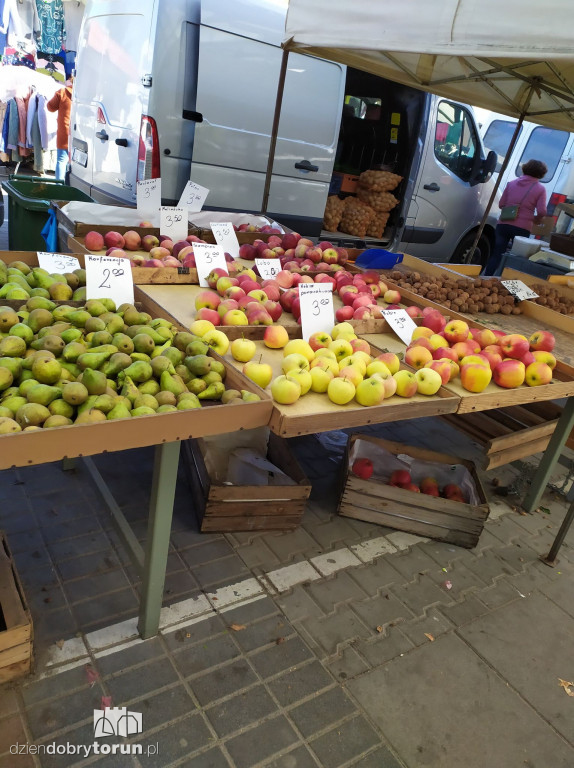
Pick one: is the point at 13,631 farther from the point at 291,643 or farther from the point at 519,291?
A: the point at 519,291

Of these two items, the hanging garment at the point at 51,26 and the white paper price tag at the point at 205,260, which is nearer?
the white paper price tag at the point at 205,260

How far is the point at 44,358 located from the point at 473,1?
7.80 feet

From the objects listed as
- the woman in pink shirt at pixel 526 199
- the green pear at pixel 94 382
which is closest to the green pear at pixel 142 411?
the green pear at pixel 94 382

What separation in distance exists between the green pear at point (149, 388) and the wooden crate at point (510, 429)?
2.26 meters

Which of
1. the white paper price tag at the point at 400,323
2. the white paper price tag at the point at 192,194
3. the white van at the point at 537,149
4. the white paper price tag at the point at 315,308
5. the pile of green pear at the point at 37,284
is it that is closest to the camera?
the pile of green pear at the point at 37,284

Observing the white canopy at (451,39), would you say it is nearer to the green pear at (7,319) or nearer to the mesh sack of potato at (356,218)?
the mesh sack of potato at (356,218)

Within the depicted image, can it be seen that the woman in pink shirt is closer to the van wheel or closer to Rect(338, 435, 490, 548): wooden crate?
the van wheel

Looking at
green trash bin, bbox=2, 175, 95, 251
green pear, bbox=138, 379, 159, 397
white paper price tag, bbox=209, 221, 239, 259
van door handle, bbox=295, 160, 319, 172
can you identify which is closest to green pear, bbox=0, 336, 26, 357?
green pear, bbox=138, 379, 159, 397

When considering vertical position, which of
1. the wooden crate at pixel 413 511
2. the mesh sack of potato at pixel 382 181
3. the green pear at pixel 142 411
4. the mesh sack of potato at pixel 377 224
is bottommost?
the wooden crate at pixel 413 511

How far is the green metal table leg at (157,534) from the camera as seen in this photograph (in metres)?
1.88

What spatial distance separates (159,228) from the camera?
3.69 metres

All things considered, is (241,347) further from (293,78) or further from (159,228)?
(293,78)

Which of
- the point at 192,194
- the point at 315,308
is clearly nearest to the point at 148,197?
the point at 192,194

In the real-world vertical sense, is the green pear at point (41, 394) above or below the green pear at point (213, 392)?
above
